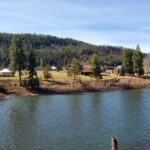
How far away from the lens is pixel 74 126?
68.5 meters

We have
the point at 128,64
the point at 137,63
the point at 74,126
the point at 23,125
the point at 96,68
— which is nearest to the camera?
the point at 74,126

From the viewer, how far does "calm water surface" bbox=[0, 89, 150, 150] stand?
177ft

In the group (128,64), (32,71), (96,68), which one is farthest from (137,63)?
(32,71)

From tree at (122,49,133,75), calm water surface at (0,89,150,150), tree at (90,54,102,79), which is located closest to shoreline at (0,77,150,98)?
tree at (90,54,102,79)

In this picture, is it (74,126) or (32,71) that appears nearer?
(74,126)

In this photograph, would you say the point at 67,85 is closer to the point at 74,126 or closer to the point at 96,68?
the point at 96,68

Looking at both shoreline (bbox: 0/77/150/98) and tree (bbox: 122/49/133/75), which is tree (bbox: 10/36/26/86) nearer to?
shoreline (bbox: 0/77/150/98)

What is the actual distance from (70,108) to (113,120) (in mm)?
22827

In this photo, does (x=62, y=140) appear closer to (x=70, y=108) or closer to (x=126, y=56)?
(x=70, y=108)

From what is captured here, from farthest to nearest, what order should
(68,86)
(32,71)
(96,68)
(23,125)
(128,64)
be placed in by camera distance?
(128,64) → (96,68) → (68,86) → (32,71) → (23,125)

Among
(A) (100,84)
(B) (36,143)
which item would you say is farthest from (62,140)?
(A) (100,84)

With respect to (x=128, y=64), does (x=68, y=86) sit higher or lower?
lower

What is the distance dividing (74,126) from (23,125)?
9.46m

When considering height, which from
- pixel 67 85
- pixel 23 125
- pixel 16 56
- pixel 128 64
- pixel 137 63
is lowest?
pixel 23 125
